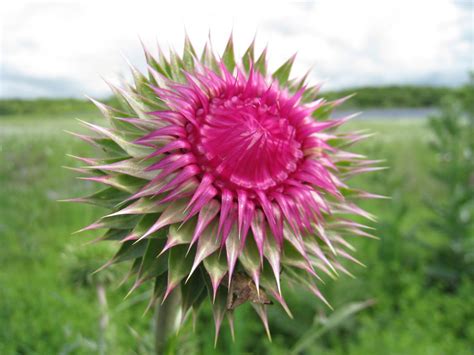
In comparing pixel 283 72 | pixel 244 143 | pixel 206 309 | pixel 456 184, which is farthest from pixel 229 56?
pixel 456 184

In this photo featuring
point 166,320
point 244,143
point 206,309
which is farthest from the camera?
point 206,309

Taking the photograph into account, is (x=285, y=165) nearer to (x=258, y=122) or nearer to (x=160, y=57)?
(x=258, y=122)

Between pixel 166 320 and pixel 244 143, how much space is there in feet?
2.53

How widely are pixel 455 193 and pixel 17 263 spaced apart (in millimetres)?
6619

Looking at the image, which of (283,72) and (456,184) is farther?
(456,184)

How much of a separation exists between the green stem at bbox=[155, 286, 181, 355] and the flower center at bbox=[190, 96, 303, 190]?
51 centimetres

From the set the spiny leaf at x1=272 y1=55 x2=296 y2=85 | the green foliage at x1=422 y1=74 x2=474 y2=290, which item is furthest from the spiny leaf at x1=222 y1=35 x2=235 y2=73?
the green foliage at x1=422 y1=74 x2=474 y2=290

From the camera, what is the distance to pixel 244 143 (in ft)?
4.81

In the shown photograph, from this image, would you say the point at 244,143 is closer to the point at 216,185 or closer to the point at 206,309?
the point at 216,185

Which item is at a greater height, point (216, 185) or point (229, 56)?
point (229, 56)

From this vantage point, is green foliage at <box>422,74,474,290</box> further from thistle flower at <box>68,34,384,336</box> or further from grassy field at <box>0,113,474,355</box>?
thistle flower at <box>68,34,384,336</box>

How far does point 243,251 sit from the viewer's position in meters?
1.48

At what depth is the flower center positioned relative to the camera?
148cm

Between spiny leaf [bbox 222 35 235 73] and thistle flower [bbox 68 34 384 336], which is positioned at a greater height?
spiny leaf [bbox 222 35 235 73]
